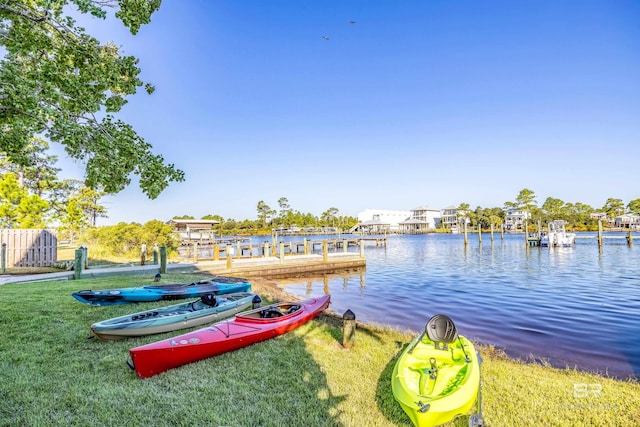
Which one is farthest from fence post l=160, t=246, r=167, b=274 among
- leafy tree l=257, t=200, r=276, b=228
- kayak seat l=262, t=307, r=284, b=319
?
leafy tree l=257, t=200, r=276, b=228

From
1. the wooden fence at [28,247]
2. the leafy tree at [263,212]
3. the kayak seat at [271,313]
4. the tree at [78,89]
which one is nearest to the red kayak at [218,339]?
the kayak seat at [271,313]

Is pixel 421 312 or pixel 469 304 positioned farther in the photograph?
pixel 469 304

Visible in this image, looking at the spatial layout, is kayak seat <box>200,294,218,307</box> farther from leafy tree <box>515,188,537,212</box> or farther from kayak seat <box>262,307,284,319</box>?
leafy tree <box>515,188,537,212</box>

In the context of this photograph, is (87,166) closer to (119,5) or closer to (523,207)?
(119,5)

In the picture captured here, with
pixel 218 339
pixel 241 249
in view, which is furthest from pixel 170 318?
pixel 241 249

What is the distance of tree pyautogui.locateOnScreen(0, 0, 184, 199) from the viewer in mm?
4879

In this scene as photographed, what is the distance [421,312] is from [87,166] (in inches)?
430

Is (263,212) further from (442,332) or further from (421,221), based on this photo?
(442,332)

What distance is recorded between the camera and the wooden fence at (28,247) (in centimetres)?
1590

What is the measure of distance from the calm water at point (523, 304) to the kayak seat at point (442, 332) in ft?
13.0

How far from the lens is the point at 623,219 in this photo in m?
71.9

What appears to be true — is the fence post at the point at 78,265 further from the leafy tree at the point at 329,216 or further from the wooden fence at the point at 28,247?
the leafy tree at the point at 329,216

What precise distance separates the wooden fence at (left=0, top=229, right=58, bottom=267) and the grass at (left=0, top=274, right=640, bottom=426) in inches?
483

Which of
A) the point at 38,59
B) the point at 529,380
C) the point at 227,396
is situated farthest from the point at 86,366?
the point at 529,380
